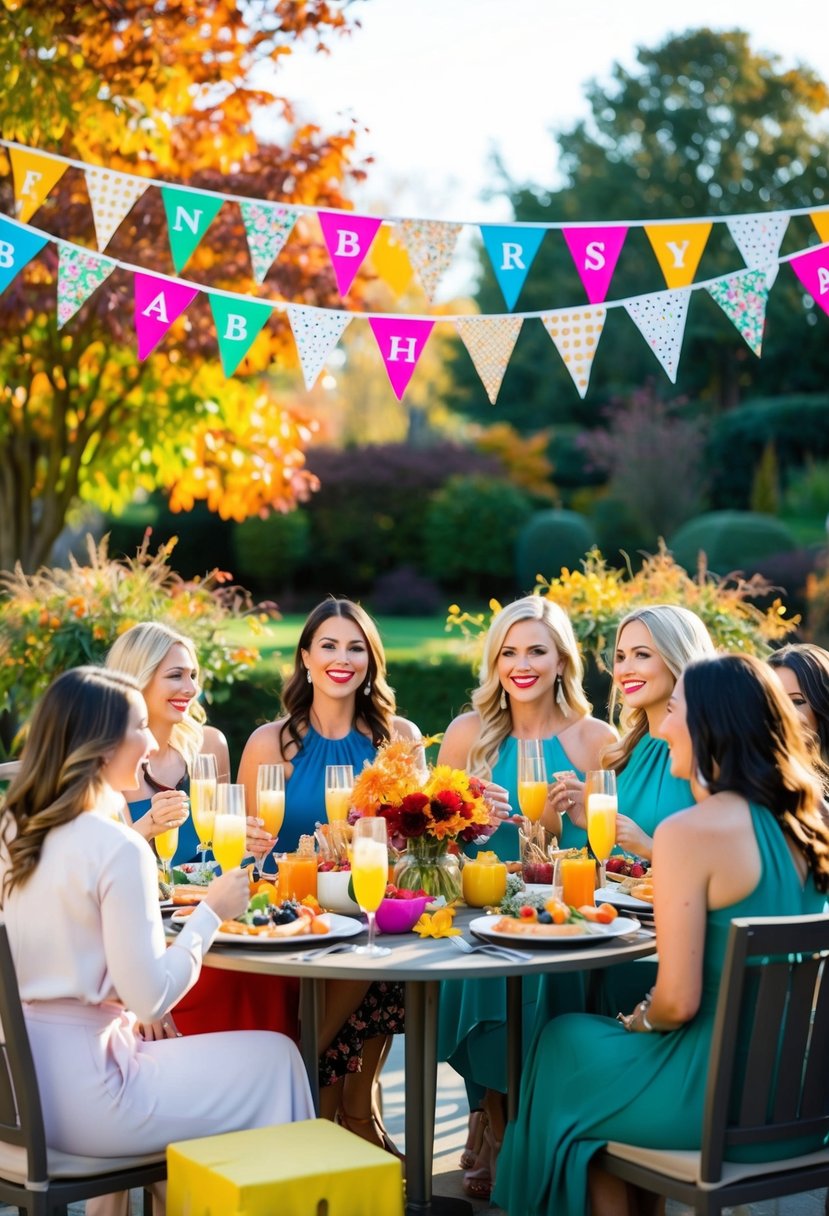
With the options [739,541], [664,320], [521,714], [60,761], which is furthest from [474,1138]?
[739,541]

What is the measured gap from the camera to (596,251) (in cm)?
556

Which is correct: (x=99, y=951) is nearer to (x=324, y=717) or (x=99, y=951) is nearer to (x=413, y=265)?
(x=324, y=717)

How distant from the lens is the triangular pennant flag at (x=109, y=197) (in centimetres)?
546

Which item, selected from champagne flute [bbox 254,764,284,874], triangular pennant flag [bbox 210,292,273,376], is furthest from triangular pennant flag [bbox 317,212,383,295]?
champagne flute [bbox 254,764,284,874]

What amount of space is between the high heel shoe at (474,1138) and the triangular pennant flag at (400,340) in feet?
8.69

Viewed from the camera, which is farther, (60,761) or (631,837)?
(631,837)

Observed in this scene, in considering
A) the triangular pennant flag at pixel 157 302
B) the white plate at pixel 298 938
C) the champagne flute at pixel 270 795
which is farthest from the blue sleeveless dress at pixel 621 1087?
the triangular pennant flag at pixel 157 302

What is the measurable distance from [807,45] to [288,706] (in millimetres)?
29899

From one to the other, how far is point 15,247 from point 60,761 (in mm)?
2865

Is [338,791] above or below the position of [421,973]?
above

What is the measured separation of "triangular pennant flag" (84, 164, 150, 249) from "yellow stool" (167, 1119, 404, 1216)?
3587mm

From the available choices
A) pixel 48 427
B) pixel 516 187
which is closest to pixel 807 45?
pixel 516 187

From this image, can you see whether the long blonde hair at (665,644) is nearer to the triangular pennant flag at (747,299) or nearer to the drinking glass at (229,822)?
the triangular pennant flag at (747,299)

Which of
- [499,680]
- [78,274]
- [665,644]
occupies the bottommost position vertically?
[499,680]
